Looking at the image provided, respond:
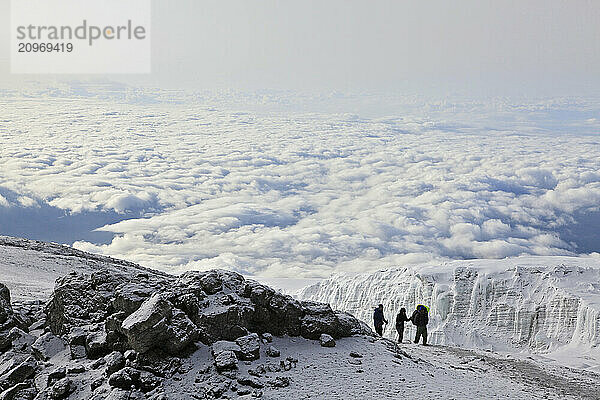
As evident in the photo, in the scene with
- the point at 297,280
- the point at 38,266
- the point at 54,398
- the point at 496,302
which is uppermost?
the point at 54,398

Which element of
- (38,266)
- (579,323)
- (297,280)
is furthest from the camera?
(297,280)

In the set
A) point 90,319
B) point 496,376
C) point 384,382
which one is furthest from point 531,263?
point 90,319

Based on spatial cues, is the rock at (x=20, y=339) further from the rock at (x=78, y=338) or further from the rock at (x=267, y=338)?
the rock at (x=267, y=338)

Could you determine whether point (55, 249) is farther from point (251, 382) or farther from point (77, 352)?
point (251, 382)

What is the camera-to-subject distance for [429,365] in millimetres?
15906

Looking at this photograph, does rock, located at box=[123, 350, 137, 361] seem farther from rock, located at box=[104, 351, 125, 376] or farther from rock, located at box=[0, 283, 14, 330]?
rock, located at box=[0, 283, 14, 330]

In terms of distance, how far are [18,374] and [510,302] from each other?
1448 inches

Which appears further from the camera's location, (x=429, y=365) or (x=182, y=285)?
(x=429, y=365)

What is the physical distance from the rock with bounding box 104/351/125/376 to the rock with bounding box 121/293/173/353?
382 millimetres

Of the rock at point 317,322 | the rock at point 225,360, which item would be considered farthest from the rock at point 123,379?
the rock at point 317,322

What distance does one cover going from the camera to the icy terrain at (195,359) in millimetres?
12539

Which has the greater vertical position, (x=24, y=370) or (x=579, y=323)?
(x=24, y=370)

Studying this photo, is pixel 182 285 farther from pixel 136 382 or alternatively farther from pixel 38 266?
pixel 38 266

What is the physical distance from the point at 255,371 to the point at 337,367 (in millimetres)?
2229
